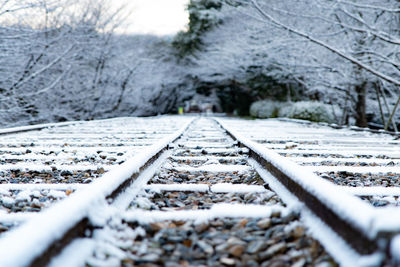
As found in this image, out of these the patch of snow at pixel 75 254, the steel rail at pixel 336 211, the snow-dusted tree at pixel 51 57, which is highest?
the snow-dusted tree at pixel 51 57

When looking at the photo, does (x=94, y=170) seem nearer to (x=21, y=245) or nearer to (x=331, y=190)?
(x=21, y=245)

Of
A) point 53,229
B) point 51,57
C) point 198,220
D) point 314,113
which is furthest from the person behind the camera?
point 314,113

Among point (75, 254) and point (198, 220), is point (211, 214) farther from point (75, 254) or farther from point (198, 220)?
point (75, 254)

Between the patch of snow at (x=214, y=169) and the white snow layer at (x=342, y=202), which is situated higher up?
the white snow layer at (x=342, y=202)

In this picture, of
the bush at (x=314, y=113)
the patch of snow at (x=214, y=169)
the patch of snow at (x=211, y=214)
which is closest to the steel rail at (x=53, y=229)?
the patch of snow at (x=211, y=214)

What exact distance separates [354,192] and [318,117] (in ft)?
43.6

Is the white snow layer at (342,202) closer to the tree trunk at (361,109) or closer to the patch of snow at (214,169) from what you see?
the patch of snow at (214,169)

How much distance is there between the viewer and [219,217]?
1406 mm

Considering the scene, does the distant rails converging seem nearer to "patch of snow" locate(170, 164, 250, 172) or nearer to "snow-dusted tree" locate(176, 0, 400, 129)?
"patch of snow" locate(170, 164, 250, 172)

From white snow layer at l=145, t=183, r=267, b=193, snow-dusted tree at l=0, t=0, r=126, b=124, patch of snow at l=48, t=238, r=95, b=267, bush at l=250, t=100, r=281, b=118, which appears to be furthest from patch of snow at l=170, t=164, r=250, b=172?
bush at l=250, t=100, r=281, b=118

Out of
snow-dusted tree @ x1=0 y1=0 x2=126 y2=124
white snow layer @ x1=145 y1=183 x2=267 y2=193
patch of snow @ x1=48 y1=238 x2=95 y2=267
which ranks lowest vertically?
white snow layer @ x1=145 y1=183 x2=267 y2=193

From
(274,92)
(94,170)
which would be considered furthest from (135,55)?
(94,170)

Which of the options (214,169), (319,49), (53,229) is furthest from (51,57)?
(53,229)

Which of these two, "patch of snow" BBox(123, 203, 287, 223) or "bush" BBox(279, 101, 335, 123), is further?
"bush" BBox(279, 101, 335, 123)
